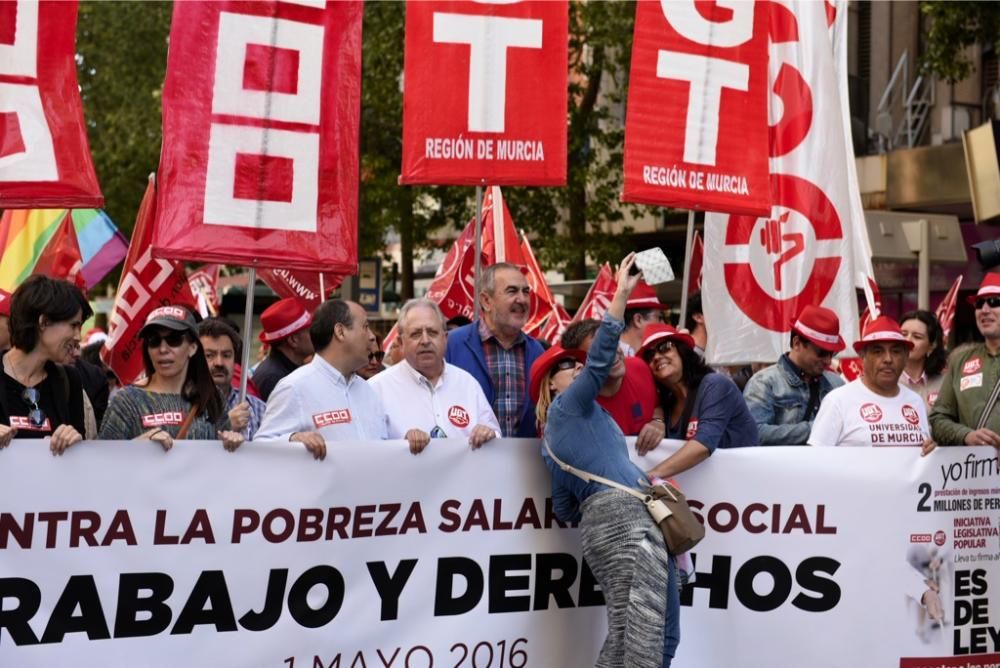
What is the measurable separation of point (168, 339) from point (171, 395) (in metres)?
0.25

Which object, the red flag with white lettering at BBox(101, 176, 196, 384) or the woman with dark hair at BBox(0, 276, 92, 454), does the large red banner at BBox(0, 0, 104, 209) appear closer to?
the woman with dark hair at BBox(0, 276, 92, 454)

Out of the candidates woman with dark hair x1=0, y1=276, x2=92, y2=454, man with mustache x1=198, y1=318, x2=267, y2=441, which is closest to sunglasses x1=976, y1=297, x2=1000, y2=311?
man with mustache x1=198, y1=318, x2=267, y2=441

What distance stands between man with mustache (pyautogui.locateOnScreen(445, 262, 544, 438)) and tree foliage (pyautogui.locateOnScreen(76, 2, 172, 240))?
68.1ft

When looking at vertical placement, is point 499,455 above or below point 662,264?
below

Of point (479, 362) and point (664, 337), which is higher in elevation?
point (664, 337)

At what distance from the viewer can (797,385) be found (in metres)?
8.28

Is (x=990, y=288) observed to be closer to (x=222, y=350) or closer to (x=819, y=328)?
(x=819, y=328)

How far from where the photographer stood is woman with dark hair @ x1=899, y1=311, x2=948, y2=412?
35.0ft

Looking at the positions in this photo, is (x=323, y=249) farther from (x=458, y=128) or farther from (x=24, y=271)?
(x=24, y=271)

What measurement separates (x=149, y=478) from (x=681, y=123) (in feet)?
13.2

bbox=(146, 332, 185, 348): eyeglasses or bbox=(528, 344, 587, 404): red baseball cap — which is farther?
bbox=(528, 344, 587, 404): red baseball cap

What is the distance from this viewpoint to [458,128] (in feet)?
28.2

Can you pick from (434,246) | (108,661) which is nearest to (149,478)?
(108,661)

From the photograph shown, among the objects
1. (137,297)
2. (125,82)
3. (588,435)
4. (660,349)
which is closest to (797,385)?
(660,349)
